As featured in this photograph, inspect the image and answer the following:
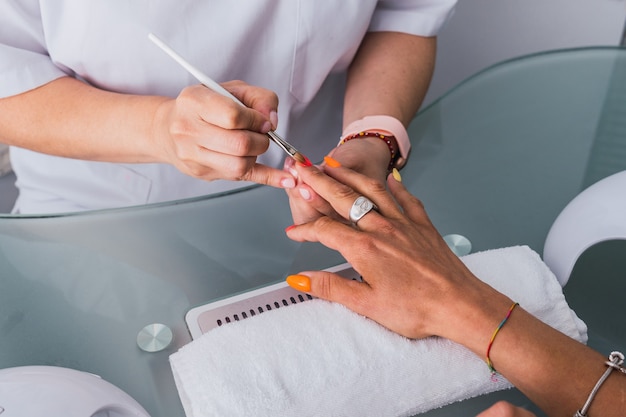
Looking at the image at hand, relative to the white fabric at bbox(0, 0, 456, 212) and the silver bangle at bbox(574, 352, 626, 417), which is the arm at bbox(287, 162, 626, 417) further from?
the white fabric at bbox(0, 0, 456, 212)

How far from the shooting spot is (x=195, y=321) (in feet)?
2.27

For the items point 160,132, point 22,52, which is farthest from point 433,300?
point 22,52

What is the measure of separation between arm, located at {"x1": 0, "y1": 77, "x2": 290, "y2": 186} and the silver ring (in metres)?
0.09

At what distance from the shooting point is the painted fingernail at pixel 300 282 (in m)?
0.70

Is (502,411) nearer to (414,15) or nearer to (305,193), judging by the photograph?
(305,193)

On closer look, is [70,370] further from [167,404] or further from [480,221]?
[480,221]

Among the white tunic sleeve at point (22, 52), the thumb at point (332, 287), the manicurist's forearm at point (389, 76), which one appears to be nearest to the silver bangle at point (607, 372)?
the thumb at point (332, 287)

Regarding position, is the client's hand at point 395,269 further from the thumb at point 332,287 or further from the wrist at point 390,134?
the wrist at point 390,134

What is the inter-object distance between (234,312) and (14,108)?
454mm

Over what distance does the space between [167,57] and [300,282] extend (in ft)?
1.31

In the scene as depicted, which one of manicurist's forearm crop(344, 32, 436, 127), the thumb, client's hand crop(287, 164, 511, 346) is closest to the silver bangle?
client's hand crop(287, 164, 511, 346)

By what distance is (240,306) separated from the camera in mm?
701

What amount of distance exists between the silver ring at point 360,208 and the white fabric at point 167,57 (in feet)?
1.01

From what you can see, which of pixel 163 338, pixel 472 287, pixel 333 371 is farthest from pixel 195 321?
pixel 472 287
